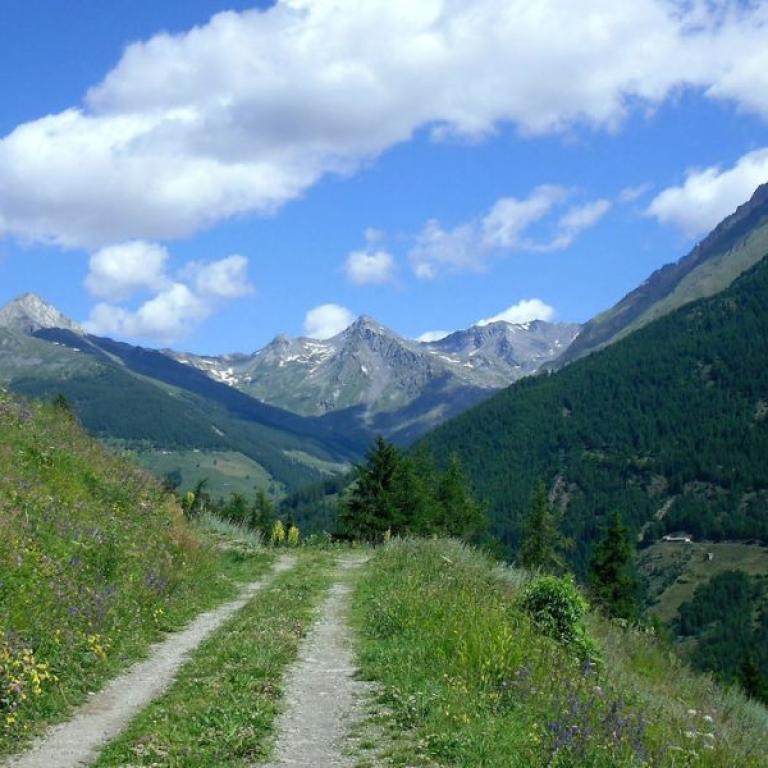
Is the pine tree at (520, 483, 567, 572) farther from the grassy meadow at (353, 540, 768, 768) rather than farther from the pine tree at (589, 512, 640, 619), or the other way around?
the grassy meadow at (353, 540, 768, 768)

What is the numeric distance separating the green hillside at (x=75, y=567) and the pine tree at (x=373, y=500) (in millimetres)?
23170

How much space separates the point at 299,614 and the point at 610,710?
10119 millimetres

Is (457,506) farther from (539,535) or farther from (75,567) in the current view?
(75,567)

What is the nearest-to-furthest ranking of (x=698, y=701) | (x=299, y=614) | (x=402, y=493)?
(x=698, y=701)
(x=299, y=614)
(x=402, y=493)

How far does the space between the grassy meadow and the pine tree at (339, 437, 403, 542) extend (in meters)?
33.2

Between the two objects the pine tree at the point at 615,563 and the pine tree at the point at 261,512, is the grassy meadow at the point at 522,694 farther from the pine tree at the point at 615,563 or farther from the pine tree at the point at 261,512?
the pine tree at the point at 261,512

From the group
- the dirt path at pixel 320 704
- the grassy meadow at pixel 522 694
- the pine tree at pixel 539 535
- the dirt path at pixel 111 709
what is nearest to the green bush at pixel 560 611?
the grassy meadow at pixel 522 694

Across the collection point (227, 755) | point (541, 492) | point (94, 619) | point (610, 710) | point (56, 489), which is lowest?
point (541, 492)

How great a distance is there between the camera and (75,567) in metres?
16.2

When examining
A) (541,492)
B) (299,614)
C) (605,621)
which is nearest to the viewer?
(299,614)

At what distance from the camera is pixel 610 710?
9.57 metres

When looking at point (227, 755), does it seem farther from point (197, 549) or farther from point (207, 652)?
point (197, 549)

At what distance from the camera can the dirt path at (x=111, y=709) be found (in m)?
9.27

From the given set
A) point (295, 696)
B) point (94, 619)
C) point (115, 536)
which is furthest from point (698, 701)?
point (115, 536)
